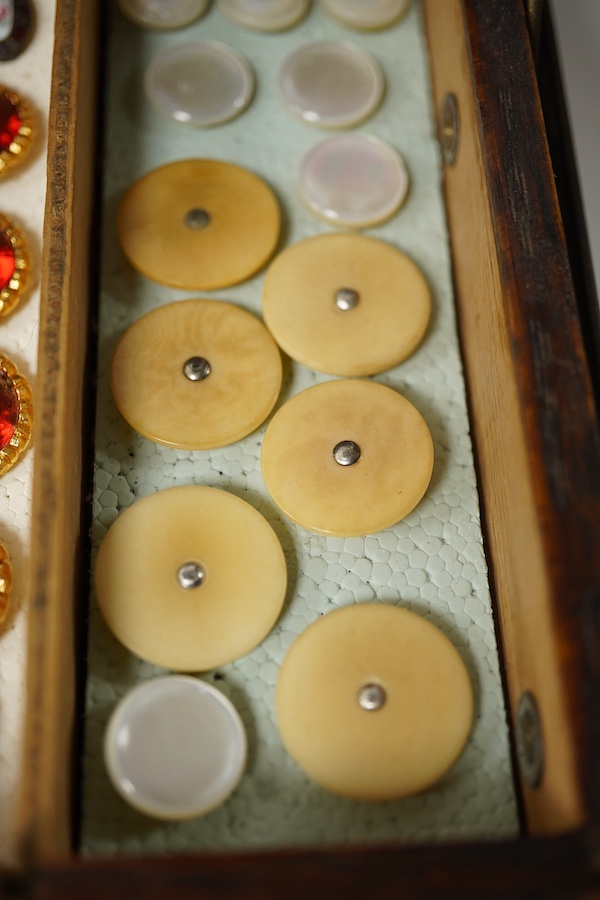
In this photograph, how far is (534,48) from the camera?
112 centimetres

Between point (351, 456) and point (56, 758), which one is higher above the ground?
point (351, 456)

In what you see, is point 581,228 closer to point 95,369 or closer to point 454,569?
point 454,569

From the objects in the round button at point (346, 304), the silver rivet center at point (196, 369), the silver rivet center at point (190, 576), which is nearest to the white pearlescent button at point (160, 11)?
the round button at point (346, 304)

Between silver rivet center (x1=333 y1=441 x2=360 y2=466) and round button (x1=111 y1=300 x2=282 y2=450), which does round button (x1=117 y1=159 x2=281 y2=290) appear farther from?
silver rivet center (x1=333 y1=441 x2=360 y2=466)

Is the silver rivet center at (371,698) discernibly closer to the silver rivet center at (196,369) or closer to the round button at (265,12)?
the silver rivet center at (196,369)

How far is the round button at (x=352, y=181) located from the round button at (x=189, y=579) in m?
0.46

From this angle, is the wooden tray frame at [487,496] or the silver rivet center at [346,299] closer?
the wooden tray frame at [487,496]

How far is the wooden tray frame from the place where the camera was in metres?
0.65

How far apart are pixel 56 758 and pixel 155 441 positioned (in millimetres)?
386

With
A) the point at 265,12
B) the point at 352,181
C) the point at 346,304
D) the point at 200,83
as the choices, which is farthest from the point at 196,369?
the point at 265,12

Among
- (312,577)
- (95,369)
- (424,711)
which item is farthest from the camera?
(95,369)

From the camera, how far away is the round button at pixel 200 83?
1198mm

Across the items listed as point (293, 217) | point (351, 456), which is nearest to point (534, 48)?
point (293, 217)

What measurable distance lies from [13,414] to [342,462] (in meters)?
0.39
